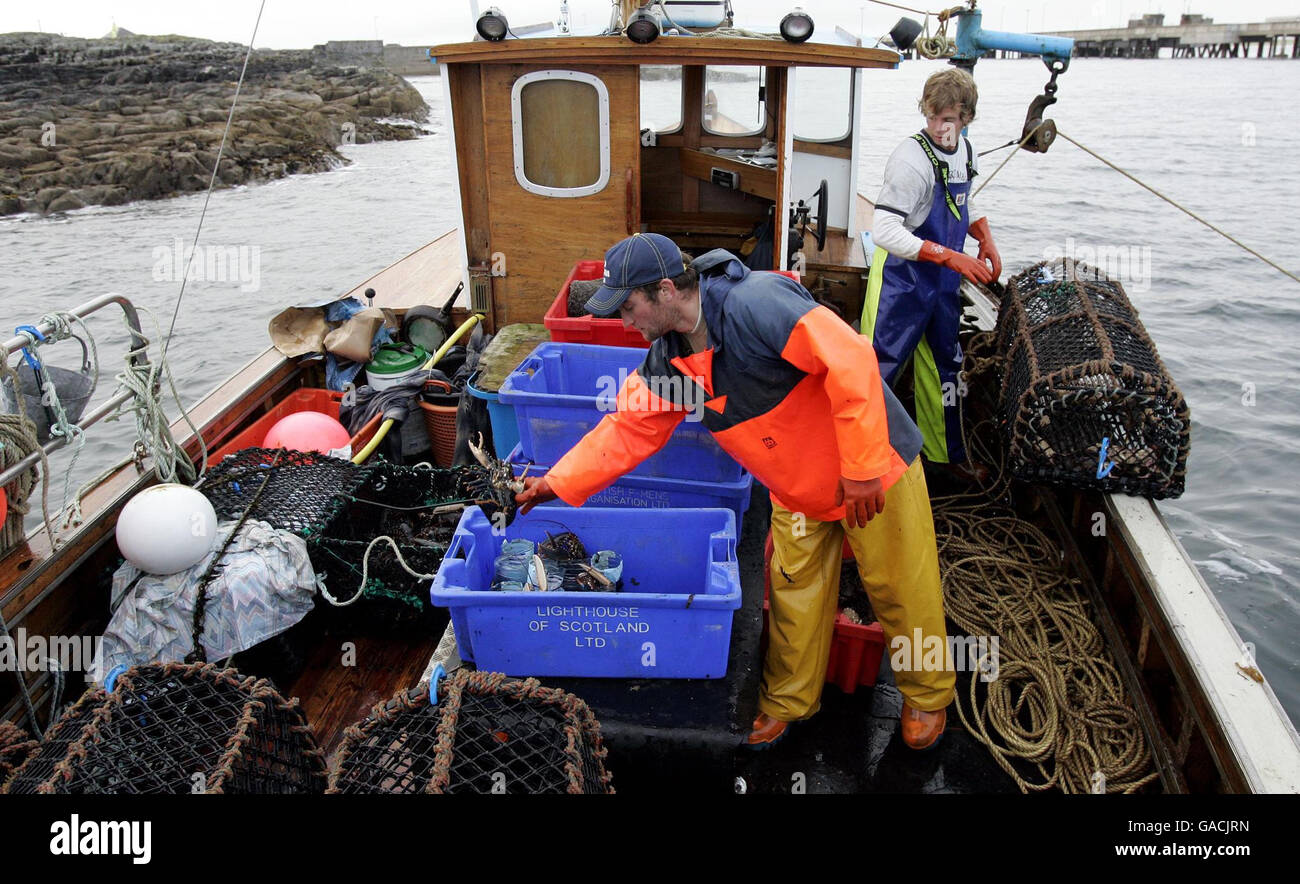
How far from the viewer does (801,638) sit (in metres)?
2.89

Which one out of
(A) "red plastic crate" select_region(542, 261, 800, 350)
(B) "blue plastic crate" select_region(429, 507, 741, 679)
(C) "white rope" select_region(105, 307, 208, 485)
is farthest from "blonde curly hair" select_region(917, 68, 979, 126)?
(C) "white rope" select_region(105, 307, 208, 485)

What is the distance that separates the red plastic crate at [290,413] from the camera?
462 centimetres

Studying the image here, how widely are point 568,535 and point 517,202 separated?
2.83 m

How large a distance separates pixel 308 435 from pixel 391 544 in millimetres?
1398

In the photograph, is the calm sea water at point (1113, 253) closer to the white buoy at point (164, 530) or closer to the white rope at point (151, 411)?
the white rope at point (151, 411)

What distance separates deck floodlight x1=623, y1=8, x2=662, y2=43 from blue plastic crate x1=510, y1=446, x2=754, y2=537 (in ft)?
7.69

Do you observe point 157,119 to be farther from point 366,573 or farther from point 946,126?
point 946,126

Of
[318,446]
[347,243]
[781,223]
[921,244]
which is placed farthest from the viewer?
[347,243]

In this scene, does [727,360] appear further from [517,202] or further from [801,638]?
[517,202]

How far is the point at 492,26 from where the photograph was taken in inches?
190

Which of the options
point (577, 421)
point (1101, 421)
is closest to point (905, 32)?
point (1101, 421)

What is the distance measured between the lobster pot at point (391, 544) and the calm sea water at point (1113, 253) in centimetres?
197
